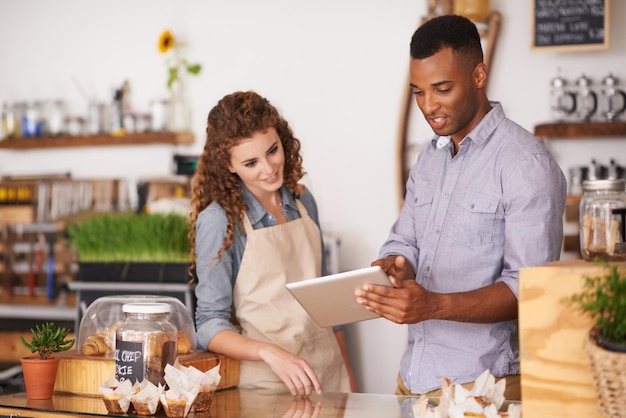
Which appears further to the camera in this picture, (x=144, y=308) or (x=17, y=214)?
(x=17, y=214)

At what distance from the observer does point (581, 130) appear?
4.70 meters

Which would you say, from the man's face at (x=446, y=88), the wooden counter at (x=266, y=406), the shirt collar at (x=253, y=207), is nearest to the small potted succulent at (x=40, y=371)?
the wooden counter at (x=266, y=406)

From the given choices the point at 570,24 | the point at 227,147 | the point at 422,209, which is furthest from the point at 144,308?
the point at 570,24

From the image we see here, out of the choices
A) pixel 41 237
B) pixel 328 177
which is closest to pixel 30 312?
pixel 41 237

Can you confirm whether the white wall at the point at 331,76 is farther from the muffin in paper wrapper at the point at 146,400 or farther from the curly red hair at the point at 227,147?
the muffin in paper wrapper at the point at 146,400

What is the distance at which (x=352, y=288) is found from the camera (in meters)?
2.16

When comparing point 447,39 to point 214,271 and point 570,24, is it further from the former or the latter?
point 570,24

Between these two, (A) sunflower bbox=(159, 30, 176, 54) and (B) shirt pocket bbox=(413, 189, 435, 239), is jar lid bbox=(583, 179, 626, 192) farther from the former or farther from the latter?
(A) sunflower bbox=(159, 30, 176, 54)

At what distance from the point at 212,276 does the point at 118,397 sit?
650 millimetres

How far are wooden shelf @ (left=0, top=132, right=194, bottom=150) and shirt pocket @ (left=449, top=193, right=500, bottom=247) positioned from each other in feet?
11.3

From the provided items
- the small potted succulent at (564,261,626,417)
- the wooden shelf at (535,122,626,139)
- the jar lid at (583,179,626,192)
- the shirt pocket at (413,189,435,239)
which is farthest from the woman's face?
the wooden shelf at (535,122,626,139)

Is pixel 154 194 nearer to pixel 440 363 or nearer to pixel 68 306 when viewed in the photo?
pixel 68 306

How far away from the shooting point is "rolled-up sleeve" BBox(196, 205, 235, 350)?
2.62 meters

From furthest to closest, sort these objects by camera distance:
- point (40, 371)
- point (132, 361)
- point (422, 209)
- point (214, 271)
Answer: point (214, 271), point (422, 209), point (40, 371), point (132, 361)
